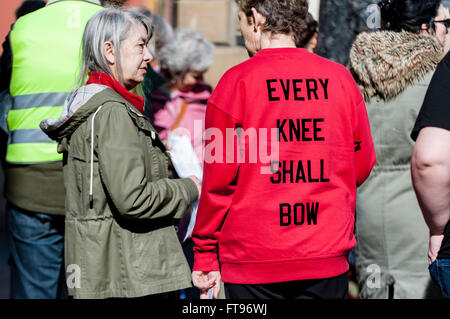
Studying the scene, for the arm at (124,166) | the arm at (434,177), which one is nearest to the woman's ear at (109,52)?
the arm at (124,166)

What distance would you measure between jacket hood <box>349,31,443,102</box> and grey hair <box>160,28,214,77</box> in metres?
1.89

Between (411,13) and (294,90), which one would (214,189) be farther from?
(411,13)

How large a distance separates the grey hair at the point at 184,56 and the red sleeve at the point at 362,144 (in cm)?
260

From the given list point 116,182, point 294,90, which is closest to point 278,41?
point 294,90

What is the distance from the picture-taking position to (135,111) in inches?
111

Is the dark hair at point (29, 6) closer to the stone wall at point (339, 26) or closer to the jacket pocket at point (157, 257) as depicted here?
the jacket pocket at point (157, 257)

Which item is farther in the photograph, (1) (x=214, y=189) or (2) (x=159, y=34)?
(2) (x=159, y=34)

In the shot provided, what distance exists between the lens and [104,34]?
9.41 ft

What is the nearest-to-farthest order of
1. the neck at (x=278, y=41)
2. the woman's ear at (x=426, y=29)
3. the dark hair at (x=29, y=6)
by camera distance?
the neck at (x=278, y=41) → the woman's ear at (x=426, y=29) → the dark hair at (x=29, y=6)

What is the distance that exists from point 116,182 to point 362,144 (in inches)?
38.4

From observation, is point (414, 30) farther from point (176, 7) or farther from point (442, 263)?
point (176, 7)

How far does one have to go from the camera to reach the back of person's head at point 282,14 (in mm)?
2652
